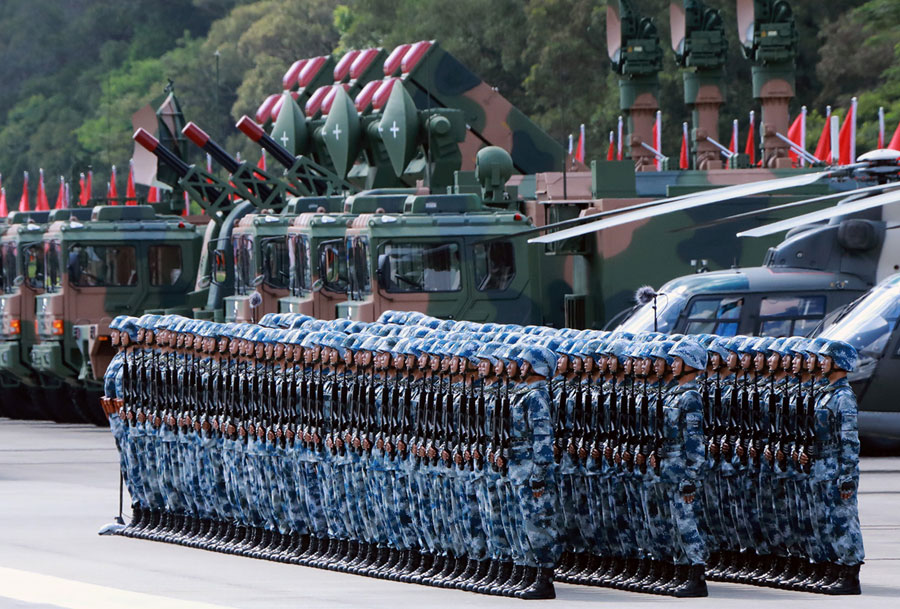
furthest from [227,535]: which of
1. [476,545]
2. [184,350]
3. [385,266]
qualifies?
[385,266]

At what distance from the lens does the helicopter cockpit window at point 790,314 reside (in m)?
18.3

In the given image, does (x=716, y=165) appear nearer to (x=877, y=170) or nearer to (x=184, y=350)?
(x=877, y=170)

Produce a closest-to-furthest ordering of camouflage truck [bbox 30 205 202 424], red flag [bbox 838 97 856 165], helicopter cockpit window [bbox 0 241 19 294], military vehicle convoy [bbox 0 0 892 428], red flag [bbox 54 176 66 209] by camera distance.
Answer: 1. military vehicle convoy [bbox 0 0 892 428]
2. camouflage truck [bbox 30 205 202 424]
3. helicopter cockpit window [bbox 0 241 19 294]
4. red flag [bbox 838 97 856 165]
5. red flag [bbox 54 176 66 209]

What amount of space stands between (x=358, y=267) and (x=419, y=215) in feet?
2.45

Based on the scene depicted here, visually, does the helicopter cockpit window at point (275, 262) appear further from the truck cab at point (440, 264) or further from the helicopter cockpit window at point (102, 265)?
the helicopter cockpit window at point (102, 265)

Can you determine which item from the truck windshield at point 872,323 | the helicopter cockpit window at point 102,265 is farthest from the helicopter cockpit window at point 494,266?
the helicopter cockpit window at point 102,265

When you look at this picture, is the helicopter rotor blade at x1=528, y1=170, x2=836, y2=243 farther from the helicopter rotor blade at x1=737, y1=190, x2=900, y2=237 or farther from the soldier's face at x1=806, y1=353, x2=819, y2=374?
the soldier's face at x1=806, y1=353, x2=819, y2=374

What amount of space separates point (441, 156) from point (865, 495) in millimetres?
12309

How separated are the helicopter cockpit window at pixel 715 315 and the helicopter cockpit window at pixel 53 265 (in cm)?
867

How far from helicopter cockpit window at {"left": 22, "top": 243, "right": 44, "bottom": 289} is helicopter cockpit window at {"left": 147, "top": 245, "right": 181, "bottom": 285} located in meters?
1.38

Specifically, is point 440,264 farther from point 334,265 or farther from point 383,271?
point 334,265

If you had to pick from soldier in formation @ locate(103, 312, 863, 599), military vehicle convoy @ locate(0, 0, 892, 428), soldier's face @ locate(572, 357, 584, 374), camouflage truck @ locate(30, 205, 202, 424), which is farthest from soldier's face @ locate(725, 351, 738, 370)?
camouflage truck @ locate(30, 205, 202, 424)

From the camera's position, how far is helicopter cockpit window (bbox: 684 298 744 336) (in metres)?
18.2

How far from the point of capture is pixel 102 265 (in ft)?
79.3
